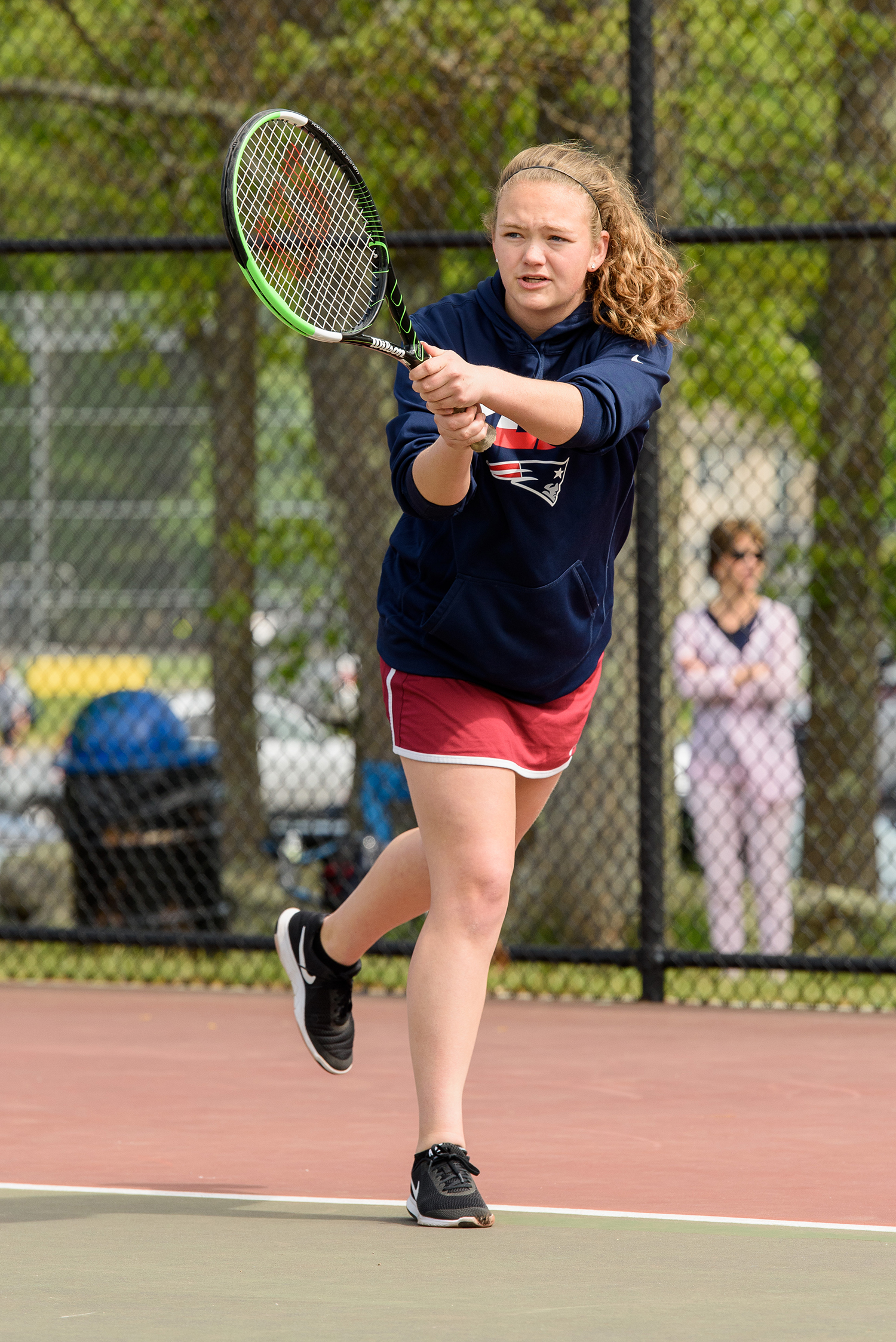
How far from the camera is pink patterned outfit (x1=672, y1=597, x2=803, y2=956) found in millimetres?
7719

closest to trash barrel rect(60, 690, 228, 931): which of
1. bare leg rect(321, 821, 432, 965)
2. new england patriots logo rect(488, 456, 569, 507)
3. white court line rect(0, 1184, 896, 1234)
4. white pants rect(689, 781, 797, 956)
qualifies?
white pants rect(689, 781, 797, 956)

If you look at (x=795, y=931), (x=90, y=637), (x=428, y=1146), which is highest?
(x=428, y=1146)

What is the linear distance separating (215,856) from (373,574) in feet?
4.54

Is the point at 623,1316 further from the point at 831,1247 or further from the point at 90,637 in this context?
the point at 90,637

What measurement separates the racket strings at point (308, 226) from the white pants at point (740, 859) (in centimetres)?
389

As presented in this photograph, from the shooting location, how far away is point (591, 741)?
7.82 meters

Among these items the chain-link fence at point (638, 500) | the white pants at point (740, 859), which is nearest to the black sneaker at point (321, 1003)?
the chain-link fence at point (638, 500)

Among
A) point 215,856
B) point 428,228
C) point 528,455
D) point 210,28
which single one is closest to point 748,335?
point 428,228

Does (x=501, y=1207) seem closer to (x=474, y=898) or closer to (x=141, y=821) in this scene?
(x=474, y=898)

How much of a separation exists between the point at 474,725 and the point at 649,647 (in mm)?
3050

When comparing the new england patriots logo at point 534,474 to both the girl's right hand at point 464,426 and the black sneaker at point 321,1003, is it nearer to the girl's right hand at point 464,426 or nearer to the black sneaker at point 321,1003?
the girl's right hand at point 464,426

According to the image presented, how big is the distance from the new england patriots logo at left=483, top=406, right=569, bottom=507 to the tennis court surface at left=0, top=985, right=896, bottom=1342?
1310 millimetres

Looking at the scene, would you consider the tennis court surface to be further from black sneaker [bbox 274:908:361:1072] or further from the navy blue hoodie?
the navy blue hoodie

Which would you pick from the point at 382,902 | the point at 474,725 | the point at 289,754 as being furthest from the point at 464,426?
the point at 289,754
